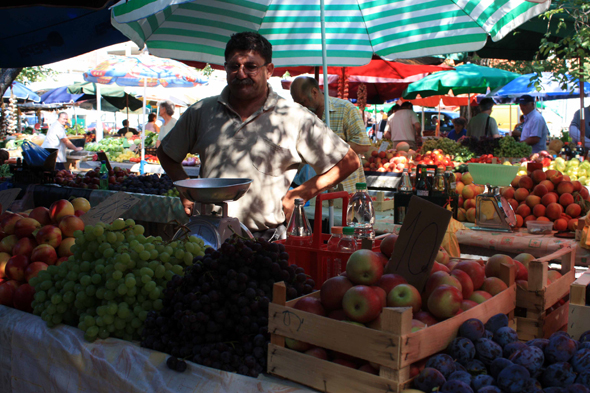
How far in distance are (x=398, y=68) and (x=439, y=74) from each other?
1142 millimetres

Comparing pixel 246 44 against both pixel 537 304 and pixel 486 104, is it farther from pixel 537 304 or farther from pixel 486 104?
pixel 486 104

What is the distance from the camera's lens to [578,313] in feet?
5.15

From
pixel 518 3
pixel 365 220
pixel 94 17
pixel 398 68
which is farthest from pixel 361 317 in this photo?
pixel 398 68

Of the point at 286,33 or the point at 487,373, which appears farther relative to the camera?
the point at 286,33

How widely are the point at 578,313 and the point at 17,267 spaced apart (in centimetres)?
225

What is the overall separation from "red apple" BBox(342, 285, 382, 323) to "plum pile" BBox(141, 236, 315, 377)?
262 mm

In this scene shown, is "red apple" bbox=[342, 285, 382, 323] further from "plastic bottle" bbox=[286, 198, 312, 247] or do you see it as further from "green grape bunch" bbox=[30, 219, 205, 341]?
"plastic bottle" bbox=[286, 198, 312, 247]

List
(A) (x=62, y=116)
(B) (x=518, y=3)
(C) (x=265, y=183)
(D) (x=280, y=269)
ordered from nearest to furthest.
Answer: (D) (x=280, y=269) < (C) (x=265, y=183) < (B) (x=518, y=3) < (A) (x=62, y=116)

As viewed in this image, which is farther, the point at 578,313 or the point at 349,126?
the point at 349,126

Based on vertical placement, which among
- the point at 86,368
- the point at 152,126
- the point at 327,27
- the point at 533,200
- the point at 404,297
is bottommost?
the point at 86,368

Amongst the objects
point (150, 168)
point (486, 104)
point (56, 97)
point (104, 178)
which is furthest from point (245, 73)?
point (56, 97)

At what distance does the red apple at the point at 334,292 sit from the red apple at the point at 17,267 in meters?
1.53

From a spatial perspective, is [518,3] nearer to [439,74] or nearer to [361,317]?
[361,317]

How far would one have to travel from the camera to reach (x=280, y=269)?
167 cm
